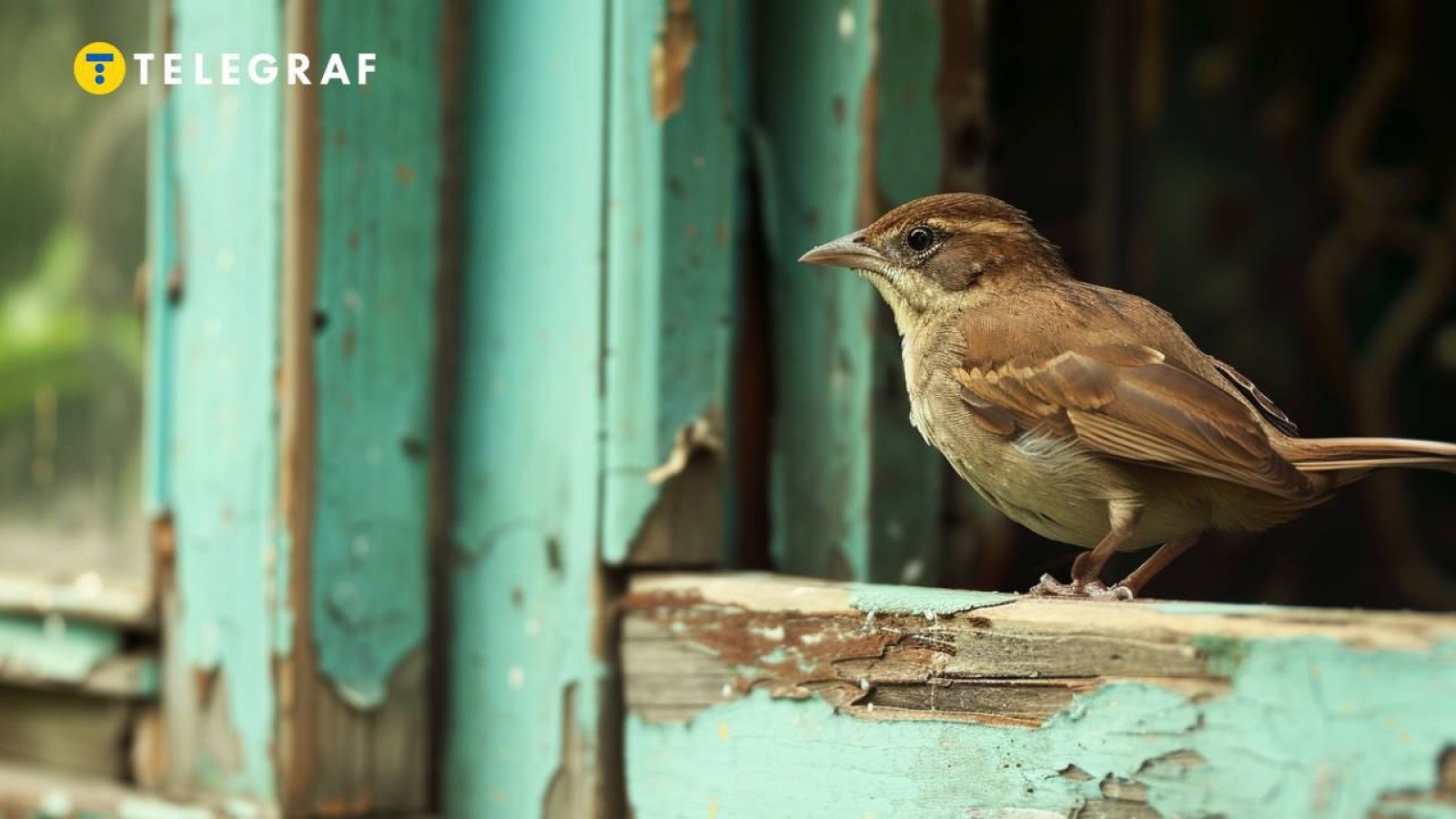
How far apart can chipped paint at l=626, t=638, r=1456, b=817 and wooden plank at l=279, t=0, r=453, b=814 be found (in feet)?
2.09

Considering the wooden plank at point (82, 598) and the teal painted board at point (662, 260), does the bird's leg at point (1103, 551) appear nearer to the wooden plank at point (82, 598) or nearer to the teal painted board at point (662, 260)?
the teal painted board at point (662, 260)

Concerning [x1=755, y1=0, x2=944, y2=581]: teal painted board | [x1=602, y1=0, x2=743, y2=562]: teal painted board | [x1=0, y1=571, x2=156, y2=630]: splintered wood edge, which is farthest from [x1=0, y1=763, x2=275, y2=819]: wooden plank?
[x1=755, y1=0, x2=944, y2=581]: teal painted board

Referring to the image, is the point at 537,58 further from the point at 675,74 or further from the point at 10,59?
the point at 10,59

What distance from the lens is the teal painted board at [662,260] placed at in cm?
299

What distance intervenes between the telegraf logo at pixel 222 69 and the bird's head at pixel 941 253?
2.96 feet

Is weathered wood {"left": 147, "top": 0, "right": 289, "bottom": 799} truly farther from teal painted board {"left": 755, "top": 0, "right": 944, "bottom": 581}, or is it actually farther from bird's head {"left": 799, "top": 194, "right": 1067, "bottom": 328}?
bird's head {"left": 799, "top": 194, "right": 1067, "bottom": 328}

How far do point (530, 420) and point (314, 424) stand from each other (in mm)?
389

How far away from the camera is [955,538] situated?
3463 mm

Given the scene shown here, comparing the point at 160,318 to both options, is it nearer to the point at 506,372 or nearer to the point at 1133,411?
the point at 506,372

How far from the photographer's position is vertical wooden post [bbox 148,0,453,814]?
10.1 ft

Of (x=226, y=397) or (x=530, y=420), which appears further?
(x=226, y=397)

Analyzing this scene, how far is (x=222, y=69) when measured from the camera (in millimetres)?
A: 3332

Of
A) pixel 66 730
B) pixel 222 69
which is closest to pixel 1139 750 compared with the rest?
pixel 222 69

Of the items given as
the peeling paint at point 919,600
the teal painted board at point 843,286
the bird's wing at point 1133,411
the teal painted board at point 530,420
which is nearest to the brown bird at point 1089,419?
the bird's wing at point 1133,411
